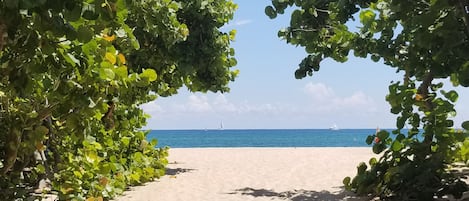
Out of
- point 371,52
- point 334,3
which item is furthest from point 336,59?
point 334,3

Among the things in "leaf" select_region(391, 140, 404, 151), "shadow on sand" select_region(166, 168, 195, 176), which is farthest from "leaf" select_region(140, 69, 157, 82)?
"shadow on sand" select_region(166, 168, 195, 176)

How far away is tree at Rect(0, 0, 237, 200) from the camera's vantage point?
2088 mm

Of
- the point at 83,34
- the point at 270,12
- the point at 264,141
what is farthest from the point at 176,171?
the point at 264,141

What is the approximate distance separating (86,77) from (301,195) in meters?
6.90

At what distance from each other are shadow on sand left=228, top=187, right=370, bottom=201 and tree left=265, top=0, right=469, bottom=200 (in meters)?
1.97

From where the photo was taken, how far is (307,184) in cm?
1068

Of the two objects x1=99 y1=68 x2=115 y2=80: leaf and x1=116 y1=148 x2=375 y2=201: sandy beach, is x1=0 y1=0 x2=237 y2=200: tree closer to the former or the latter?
x1=99 y1=68 x2=115 y2=80: leaf

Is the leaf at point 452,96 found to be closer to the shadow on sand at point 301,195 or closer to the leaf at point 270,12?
the leaf at point 270,12

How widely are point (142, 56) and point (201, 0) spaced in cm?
193

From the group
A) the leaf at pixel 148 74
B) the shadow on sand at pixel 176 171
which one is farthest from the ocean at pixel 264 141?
the leaf at pixel 148 74

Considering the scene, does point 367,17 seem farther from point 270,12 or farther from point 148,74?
point 148,74

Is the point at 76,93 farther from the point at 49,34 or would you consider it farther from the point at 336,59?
the point at 336,59

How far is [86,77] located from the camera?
2.67m

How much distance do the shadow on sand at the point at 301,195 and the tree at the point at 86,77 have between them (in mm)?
2305
